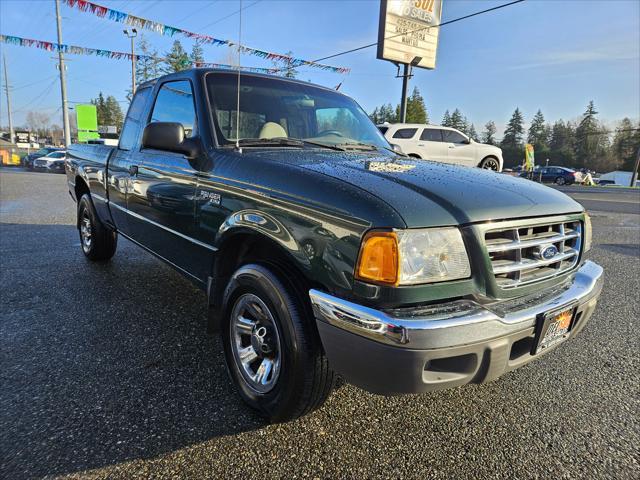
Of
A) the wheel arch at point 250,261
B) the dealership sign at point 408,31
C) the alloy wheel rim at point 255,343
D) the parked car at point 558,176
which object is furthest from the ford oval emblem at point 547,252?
the parked car at point 558,176

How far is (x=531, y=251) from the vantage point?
206 cm

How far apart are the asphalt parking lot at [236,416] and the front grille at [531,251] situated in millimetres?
857

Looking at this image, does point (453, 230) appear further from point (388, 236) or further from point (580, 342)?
point (580, 342)

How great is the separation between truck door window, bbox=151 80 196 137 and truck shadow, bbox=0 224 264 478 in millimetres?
1549

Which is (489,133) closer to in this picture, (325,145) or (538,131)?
(538,131)

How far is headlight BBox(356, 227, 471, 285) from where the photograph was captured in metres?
1.68

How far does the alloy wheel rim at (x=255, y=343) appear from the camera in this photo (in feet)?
7.07

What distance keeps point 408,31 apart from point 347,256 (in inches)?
760

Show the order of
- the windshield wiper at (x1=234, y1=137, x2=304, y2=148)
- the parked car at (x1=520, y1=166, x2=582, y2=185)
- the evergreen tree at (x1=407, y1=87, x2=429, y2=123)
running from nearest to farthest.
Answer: the windshield wiper at (x1=234, y1=137, x2=304, y2=148)
the parked car at (x1=520, y1=166, x2=582, y2=185)
the evergreen tree at (x1=407, y1=87, x2=429, y2=123)

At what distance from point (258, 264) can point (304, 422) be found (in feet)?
2.88

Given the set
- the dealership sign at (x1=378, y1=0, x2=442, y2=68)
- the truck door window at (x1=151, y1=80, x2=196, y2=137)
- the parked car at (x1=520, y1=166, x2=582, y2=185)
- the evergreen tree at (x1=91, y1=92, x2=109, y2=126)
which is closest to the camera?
the truck door window at (x1=151, y1=80, x2=196, y2=137)

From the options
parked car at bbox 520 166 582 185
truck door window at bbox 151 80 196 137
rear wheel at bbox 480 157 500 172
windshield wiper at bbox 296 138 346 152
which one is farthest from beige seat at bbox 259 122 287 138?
parked car at bbox 520 166 582 185

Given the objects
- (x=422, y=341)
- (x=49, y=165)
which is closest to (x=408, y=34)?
(x=422, y=341)

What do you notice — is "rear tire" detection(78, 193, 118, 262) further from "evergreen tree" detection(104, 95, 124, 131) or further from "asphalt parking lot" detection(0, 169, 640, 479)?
"evergreen tree" detection(104, 95, 124, 131)
